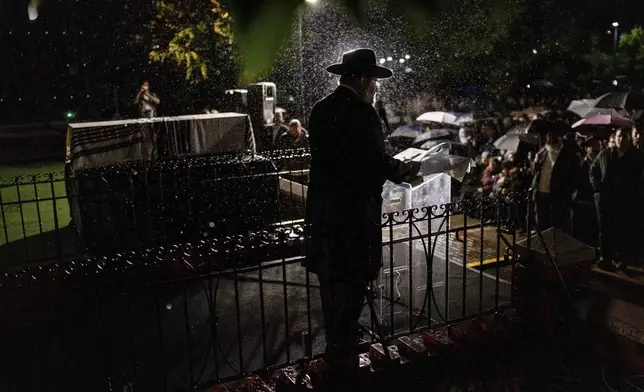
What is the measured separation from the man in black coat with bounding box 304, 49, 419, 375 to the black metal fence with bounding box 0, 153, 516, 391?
221mm

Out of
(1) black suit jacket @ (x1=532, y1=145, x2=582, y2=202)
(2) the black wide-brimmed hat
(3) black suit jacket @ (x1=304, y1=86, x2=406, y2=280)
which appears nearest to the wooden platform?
(1) black suit jacket @ (x1=532, y1=145, x2=582, y2=202)

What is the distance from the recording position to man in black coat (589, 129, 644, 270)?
752 centimetres

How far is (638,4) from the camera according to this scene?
103 ft

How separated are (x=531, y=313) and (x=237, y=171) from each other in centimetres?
537

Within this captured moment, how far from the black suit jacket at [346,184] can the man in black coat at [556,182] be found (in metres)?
4.84

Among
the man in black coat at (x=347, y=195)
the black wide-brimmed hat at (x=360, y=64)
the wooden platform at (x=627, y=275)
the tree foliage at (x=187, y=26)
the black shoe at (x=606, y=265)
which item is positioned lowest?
the wooden platform at (x=627, y=275)

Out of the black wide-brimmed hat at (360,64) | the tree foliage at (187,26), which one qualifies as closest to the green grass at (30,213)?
the tree foliage at (187,26)

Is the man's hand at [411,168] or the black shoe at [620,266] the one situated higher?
the man's hand at [411,168]

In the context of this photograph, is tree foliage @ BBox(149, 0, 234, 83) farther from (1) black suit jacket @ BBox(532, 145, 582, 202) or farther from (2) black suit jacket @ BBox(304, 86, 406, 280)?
(2) black suit jacket @ BBox(304, 86, 406, 280)

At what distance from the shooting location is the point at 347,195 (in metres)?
4.23

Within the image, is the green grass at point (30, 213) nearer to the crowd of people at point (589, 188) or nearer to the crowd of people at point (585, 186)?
the crowd of people at point (585, 186)

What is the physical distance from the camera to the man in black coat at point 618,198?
7516 millimetres

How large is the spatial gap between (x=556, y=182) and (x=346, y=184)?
5181mm

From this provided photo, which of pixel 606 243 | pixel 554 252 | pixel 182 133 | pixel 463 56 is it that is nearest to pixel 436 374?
pixel 554 252
